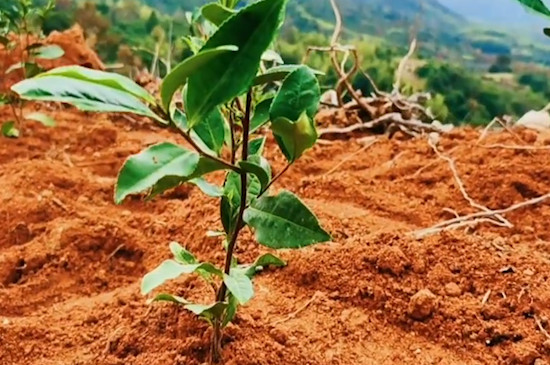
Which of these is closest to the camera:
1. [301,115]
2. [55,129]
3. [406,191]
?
[301,115]

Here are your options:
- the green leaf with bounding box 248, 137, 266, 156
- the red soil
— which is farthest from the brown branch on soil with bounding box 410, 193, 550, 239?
the red soil

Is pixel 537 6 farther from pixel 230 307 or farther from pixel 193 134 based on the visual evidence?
pixel 230 307

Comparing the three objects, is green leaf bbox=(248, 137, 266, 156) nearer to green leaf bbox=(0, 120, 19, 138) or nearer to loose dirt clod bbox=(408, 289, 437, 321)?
loose dirt clod bbox=(408, 289, 437, 321)

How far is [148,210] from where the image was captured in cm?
197

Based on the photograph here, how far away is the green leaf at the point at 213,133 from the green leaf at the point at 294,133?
90mm

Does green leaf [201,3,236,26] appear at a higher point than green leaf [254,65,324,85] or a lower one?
higher

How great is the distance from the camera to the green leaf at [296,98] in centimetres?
91

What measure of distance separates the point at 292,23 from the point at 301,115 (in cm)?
400

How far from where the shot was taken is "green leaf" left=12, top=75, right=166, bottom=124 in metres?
0.73

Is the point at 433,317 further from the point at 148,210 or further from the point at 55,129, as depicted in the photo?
the point at 55,129

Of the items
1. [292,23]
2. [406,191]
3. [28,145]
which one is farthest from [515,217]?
[292,23]

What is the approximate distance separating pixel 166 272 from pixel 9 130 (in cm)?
177

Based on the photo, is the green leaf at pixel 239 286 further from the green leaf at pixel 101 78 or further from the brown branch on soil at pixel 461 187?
the brown branch on soil at pixel 461 187

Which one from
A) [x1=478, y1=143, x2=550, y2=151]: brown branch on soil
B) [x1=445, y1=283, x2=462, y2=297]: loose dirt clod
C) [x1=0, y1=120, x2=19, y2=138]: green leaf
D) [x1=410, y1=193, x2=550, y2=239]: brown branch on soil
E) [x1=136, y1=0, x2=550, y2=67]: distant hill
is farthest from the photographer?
[x1=136, y1=0, x2=550, y2=67]: distant hill
